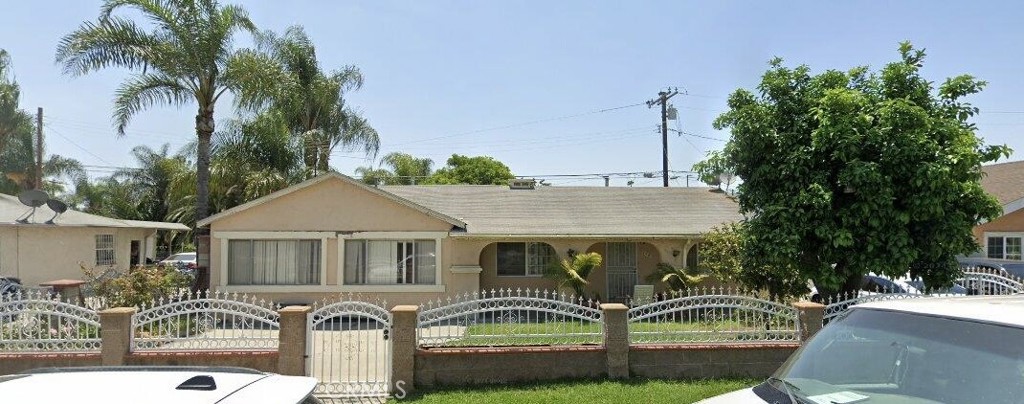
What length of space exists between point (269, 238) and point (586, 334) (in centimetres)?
1007

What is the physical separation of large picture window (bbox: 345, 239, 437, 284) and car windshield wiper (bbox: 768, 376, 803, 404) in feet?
43.0

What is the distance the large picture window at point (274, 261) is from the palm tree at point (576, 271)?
5.95 meters

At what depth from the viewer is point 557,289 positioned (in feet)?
54.5

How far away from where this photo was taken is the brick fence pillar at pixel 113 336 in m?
8.08

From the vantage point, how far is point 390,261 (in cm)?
1630

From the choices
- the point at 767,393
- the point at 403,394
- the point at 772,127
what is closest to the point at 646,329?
the point at 403,394

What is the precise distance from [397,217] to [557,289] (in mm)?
4420

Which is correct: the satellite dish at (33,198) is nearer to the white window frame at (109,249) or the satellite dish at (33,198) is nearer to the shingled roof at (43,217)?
the shingled roof at (43,217)

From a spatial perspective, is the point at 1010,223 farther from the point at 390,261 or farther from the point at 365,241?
the point at 365,241

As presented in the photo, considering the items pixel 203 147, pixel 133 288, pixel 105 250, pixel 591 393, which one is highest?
pixel 203 147

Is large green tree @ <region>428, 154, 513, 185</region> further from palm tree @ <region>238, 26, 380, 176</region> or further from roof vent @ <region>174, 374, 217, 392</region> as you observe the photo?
roof vent @ <region>174, 374, 217, 392</region>

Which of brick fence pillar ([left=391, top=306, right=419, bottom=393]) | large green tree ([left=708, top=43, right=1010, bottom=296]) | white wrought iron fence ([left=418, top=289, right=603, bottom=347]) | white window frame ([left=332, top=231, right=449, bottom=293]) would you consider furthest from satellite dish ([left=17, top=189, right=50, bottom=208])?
large green tree ([left=708, top=43, right=1010, bottom=296])

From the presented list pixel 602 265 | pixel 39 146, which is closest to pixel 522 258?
pixel 602 265

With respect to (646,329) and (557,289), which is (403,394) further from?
(557,289)
